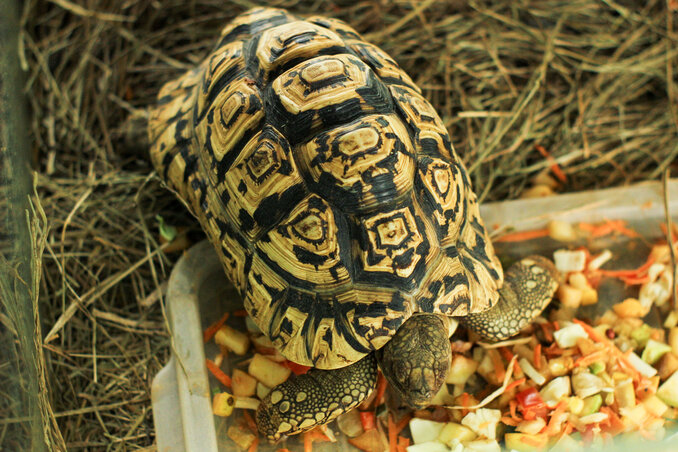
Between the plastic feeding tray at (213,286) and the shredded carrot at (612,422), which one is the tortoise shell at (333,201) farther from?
the shredded carrot at (612,422)

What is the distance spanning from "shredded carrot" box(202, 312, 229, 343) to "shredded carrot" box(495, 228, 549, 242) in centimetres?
107

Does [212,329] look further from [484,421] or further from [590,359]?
[590,359]

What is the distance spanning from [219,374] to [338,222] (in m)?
0.71

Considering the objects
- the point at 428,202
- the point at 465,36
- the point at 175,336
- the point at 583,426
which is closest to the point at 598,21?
the point at 465,36

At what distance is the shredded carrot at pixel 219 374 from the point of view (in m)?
2.01

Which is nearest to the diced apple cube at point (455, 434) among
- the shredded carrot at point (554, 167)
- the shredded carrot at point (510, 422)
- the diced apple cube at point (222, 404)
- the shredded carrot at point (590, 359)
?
A: the shredded carrot at point (510, 422)

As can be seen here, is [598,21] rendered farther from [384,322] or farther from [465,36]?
[384,322]

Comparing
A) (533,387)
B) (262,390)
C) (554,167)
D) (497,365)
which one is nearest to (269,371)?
(262,390)

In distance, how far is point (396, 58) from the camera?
273cm

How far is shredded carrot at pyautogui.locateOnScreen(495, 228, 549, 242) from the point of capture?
233 cm

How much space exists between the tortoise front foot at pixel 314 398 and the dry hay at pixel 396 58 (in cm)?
58

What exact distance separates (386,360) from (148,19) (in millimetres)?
2029

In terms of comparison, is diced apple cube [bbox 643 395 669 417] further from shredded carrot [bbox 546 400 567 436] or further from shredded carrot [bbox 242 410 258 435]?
shredded carrot [bbox 242 410 258 435]

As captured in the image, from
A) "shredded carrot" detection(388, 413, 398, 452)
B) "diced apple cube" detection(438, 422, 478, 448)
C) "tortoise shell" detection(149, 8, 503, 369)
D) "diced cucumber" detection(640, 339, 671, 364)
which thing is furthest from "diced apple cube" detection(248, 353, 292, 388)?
"diced cucumber" detection(640, 339, 671, 364)
